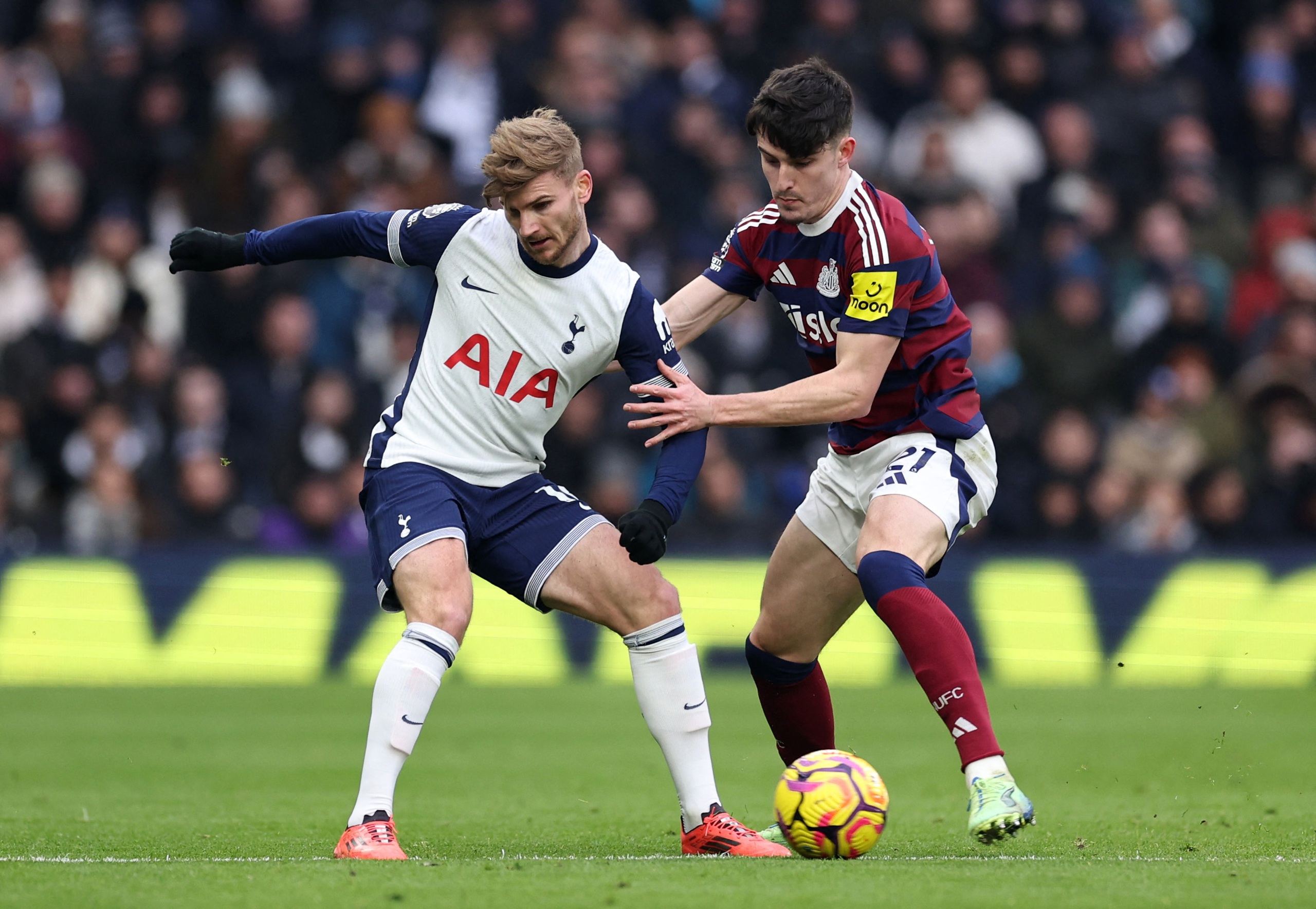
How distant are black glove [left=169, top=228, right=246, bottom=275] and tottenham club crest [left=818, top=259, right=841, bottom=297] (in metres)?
2.06

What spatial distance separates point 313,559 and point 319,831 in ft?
20.3

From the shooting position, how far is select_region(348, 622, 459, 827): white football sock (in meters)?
5.62

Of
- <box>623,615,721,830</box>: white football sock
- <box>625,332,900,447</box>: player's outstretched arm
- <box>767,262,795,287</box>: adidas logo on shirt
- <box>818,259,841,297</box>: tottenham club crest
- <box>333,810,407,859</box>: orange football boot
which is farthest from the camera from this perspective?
<box>767,262,795,287</box>: adidas logo on shirt

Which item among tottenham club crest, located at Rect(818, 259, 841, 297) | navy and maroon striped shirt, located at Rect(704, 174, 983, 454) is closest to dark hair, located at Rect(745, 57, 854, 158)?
navy and maroon striped shirt, located at Rect(704, 174, 983, 454)

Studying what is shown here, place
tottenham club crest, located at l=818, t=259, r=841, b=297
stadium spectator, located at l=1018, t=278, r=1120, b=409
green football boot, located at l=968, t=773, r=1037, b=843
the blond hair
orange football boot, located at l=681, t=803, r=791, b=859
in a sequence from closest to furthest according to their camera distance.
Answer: green football boot, located at l=968, t=773, r=1037, b=843 → the blond hair → orange football boot, located at l=681, t=803, r=791, b=859 → tottenham club crest, located at l=818, t=259, r=841, b=297 → stadium spectator, located at l=1018, t=278, r=1120, b=409

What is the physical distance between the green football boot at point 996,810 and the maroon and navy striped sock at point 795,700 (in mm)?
1243

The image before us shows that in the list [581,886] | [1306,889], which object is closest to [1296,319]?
[1306,889]

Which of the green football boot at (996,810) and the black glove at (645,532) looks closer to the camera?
the green football boot at (996,810)

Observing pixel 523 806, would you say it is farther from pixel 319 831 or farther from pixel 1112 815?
pixel 1112 815

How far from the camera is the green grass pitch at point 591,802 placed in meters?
4.83

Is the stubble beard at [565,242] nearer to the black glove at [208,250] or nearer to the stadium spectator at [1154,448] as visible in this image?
the black glove at [208,250]

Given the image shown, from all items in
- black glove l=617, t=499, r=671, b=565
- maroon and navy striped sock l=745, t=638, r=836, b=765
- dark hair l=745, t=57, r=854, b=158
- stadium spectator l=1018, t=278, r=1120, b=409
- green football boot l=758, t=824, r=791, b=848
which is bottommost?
green football boot l=758, t=824, r=791, b=848

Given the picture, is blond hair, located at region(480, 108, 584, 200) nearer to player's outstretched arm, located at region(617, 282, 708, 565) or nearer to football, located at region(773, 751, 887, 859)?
player's outstretched arm, located at region(617, 282, 708, 565)

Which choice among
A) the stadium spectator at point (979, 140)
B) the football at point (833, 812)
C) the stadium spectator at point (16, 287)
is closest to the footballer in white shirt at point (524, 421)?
the football at point (833, 812)
